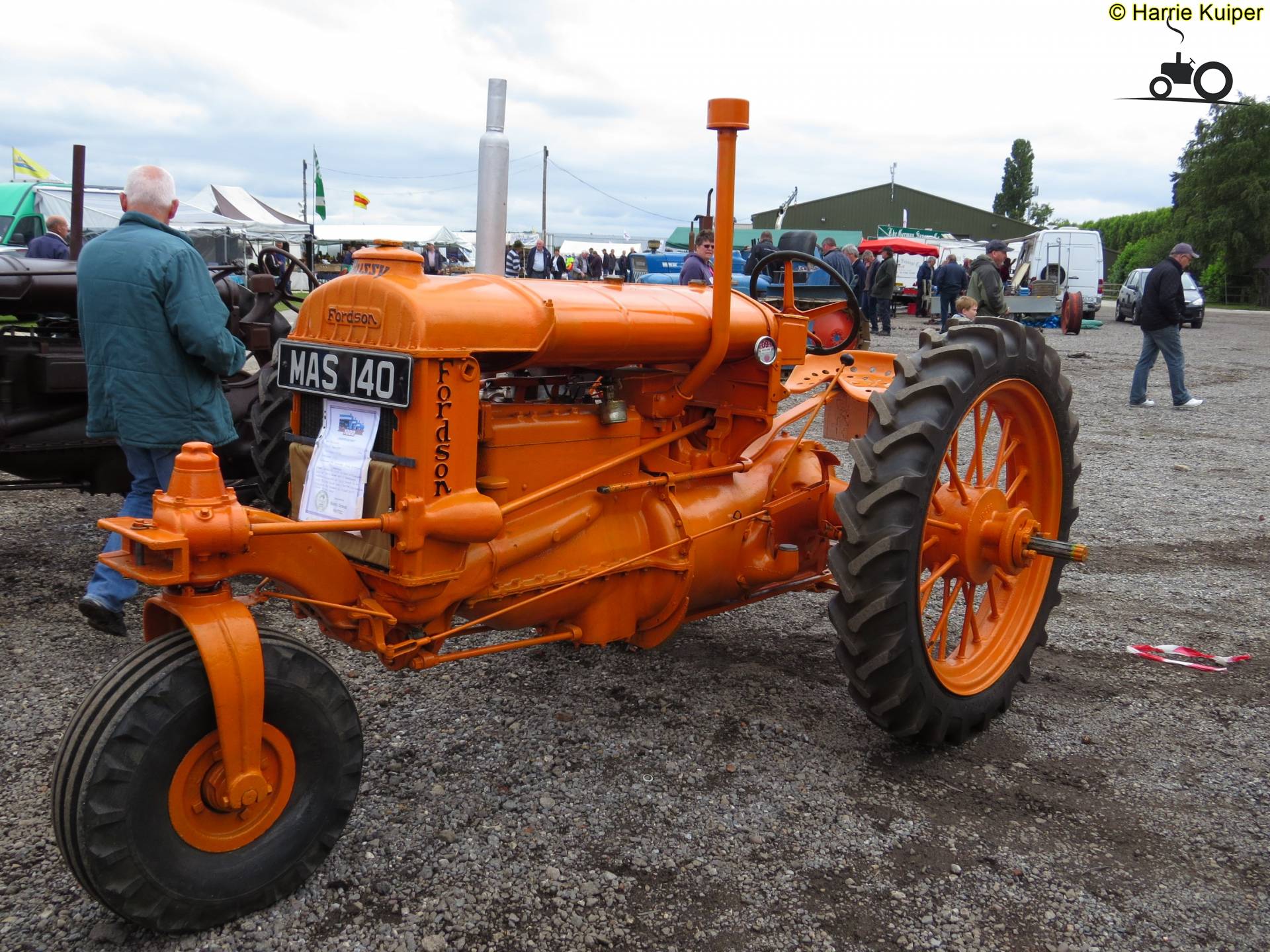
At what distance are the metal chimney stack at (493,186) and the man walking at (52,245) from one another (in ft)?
16.0

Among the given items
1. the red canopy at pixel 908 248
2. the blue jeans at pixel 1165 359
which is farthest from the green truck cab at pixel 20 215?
the red canopy at pixel 908 248

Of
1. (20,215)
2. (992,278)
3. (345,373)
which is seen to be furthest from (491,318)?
(20,215)

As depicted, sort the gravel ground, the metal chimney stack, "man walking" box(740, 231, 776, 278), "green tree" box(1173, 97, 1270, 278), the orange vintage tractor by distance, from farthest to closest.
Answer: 1. "green tree" box(1173, 97, 1270, 278)
2. "man walking" box(740, 231, 776, 278)
3. the metal chimney stack
4. the gravel ground
5. the orange vintage tractor

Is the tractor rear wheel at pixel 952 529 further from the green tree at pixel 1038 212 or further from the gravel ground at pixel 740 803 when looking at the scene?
the green tree at pixel 1038 212

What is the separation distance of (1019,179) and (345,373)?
88534 mm

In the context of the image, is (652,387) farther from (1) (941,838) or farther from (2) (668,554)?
(1) (941,838)

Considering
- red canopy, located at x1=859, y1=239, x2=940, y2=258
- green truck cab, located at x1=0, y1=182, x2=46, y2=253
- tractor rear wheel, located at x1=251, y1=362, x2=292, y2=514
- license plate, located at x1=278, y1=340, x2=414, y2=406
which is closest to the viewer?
license plate, located at x1=278, y1=340, x2=414, y2=406

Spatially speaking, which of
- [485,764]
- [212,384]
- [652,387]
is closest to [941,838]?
[485,764]

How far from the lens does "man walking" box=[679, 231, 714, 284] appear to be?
841 centimetres

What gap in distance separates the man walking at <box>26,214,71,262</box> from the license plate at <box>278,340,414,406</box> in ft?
20.5

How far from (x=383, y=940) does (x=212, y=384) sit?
2333 millimetres

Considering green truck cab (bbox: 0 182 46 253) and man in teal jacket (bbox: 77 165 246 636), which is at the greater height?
green truck cab (bbox: 0 182 46 253)

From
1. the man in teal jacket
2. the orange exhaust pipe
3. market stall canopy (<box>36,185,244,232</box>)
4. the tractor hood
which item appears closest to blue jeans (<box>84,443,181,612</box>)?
the man in teal jacket

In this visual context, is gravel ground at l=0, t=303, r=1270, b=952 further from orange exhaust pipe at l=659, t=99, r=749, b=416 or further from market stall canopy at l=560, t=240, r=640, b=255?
market stall canopy at l=560, t=240, r=640, b=255
